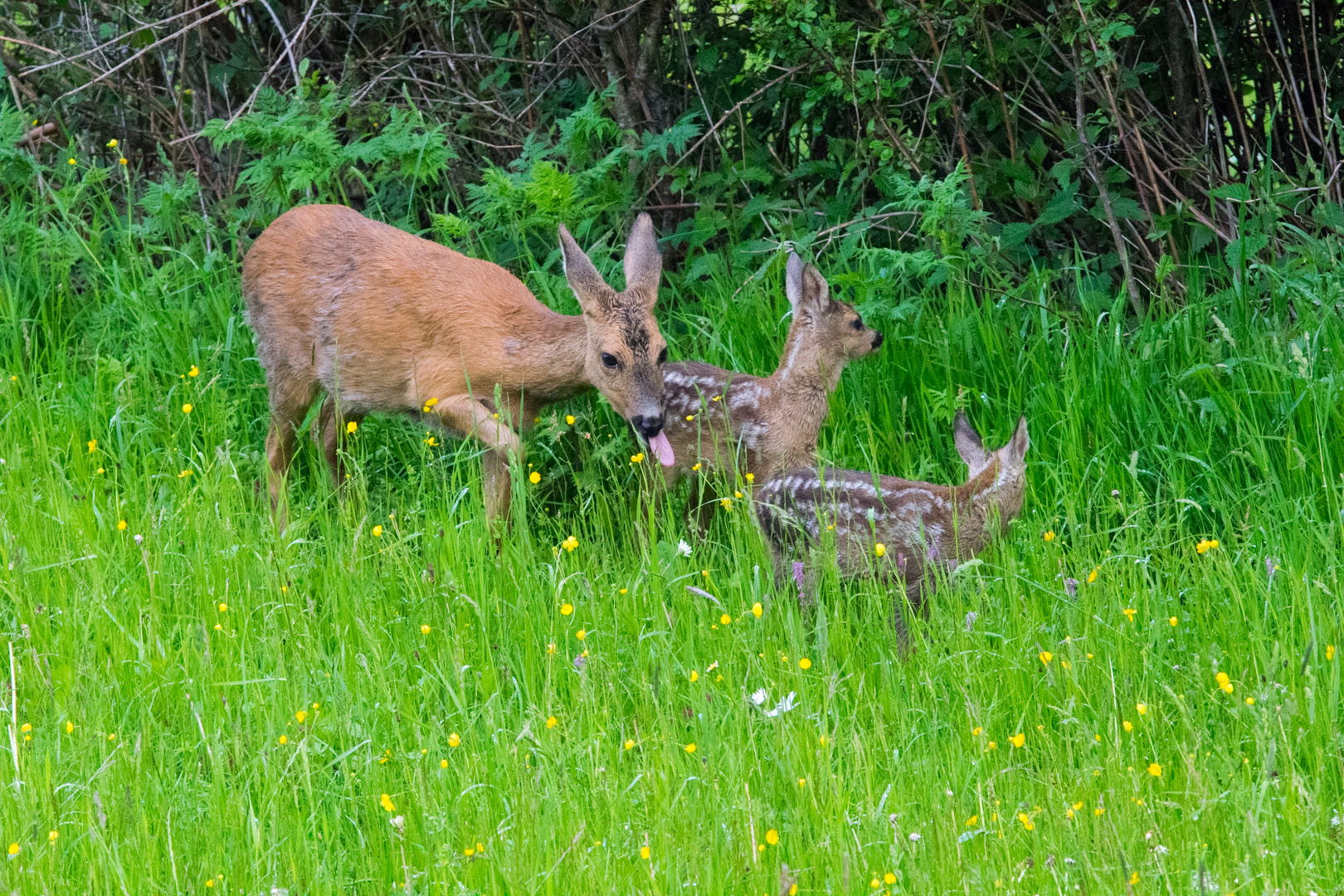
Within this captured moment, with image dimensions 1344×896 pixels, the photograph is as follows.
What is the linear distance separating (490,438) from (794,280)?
131cm

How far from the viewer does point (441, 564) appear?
179 inches

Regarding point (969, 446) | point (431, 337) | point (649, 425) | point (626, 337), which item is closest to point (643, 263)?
point (626, 337)

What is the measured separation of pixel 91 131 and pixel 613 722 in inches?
255

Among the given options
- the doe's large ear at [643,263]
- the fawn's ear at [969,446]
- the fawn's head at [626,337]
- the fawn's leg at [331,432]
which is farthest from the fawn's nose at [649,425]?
the fawn's leg at [331,432]

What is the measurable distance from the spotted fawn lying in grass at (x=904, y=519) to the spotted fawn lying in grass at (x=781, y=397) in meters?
0.69

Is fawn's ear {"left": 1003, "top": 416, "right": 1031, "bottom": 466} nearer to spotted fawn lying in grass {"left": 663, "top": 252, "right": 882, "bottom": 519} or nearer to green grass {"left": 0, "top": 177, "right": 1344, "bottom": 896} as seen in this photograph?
green grass {"left": 0, "top": 177, "right": 1344, "bottom": 896}

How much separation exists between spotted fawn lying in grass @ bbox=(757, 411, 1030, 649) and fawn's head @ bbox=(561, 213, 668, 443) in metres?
0.88

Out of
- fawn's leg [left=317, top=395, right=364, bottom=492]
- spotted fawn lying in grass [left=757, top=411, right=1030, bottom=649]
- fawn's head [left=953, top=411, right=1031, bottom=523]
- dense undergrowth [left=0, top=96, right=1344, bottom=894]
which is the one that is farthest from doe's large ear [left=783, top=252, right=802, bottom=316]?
fawn's leg [left=317, top=395, right=364, bottom=492]

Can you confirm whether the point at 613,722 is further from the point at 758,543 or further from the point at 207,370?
the point at 207,370

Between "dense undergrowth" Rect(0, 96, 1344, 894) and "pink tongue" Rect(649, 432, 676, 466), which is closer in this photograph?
"dense undergrowth" Rect(0, 96, 1344, 894)

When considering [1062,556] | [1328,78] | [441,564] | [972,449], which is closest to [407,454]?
[441,564]

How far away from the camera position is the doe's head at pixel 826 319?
5746mm

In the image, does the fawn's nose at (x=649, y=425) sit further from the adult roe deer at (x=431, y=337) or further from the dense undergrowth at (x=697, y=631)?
the dense undergrowth at (x=697, y=631)

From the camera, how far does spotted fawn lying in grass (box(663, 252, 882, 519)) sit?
5.65 m
